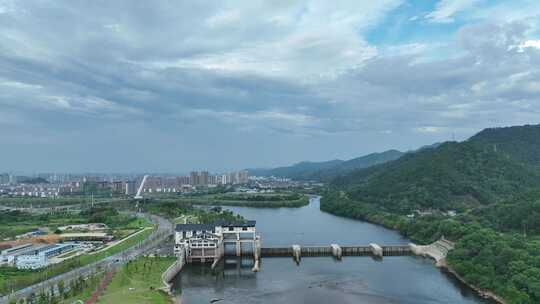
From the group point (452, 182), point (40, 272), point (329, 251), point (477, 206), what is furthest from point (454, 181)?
point (40, 272)

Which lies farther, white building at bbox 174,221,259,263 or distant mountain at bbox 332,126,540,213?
distant mountain at bbox 332,126,540,213

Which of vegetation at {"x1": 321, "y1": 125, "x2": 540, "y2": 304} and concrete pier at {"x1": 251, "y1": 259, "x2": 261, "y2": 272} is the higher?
vegetation at {"x1": 321, "y1": 125, "x2": 540, "y2": 304}

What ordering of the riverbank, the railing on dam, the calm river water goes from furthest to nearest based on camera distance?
the railing on dam → the riverbank → the calm river water

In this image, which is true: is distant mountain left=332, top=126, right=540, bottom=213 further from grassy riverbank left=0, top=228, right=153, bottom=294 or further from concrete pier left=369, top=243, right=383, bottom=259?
grassy riverbank left=0, top=228, right=153, bottom=294

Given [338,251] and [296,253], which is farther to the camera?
[338,251]

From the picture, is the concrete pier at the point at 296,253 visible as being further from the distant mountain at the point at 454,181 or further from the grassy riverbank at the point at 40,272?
the distant mountain at the point at 454,181

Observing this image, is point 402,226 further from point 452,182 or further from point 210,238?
point 210,238

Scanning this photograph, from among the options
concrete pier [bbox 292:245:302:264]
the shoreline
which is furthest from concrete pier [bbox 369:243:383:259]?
concrete pier [bbox 292:245:302:264]
